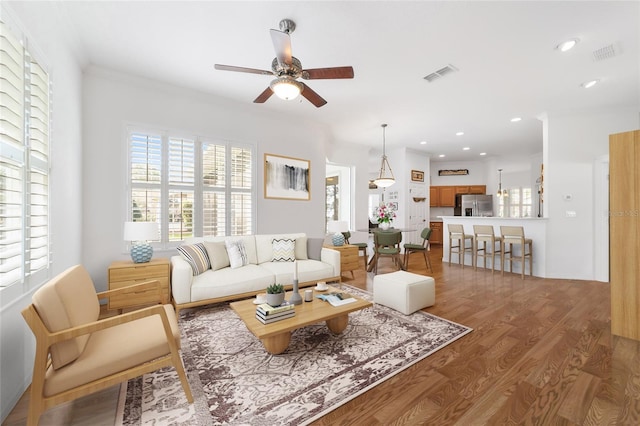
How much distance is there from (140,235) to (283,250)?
6.33ft

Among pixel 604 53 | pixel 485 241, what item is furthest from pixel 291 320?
pixel 485 241

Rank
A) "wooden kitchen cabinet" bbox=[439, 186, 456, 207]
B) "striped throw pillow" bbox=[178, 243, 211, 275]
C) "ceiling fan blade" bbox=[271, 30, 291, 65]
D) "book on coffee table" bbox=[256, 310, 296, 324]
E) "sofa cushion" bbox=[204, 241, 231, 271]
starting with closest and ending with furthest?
"ceiling fan blade" bbox=[271, 30, 291, 65] < "book on coffee table" bbox=[256, 310, 296, 324] < "striped throw pillow" bbox=[178, 243, 211, 275] < "sofa cushion" bbox=[204, 241, 231, 271] < "wooden kitchen cabinet" bbox=[439, 186, 456, 207]

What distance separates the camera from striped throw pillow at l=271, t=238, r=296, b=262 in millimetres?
4219

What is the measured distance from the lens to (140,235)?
3275 millimetres

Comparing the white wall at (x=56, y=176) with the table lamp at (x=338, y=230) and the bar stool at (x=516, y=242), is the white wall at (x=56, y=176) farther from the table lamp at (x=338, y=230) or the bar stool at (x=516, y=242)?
the bar stool at (x=516, y=242)

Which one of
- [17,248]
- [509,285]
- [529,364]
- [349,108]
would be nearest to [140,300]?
[17,248]

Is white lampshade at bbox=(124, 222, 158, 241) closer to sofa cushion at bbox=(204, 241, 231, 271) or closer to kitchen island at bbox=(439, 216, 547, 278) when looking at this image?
sofa cushion at bbox=(204, 241, 231, 271)

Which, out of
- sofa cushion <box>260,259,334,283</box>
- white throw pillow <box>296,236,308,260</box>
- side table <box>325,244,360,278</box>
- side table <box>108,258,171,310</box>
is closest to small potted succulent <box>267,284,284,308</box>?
sofa cushion <box>260,259,334,283</box>

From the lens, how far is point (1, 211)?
1.61m

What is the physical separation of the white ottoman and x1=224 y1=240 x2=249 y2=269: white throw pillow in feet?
6.34

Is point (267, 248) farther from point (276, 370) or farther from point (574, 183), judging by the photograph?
point (574, 183)

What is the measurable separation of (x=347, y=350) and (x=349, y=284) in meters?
2.16

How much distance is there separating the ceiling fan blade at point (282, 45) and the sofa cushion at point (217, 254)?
255 centimetres

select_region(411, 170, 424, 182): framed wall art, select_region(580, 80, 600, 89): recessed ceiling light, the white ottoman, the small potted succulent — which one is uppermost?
select_region(580, 80, 600, 89): recessed ceiling light
